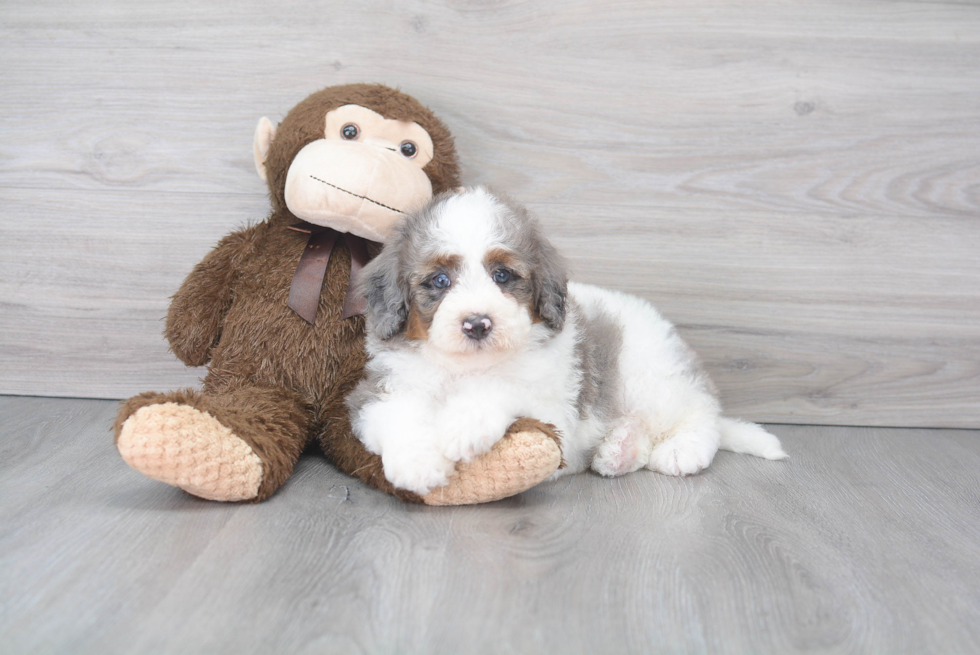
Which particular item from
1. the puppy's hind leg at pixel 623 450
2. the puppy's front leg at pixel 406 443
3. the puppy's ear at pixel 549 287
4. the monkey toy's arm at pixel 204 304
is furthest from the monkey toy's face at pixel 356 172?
the puppy's hind leg at pixel 623 450

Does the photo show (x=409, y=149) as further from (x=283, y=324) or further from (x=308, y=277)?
(x=283, y=324)

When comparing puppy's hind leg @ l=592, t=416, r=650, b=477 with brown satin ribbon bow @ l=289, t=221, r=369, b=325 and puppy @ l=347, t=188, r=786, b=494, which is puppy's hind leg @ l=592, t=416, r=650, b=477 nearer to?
puppy @ l=347, t=188, r=786, b=494

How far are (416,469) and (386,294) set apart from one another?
45 centimetres

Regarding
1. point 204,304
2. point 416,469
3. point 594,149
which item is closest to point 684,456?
point 416,469

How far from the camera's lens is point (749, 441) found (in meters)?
2.26

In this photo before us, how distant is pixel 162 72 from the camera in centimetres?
244

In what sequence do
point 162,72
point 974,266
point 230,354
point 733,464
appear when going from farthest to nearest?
point 974,266 < point 162,72 < point 733,464 < point 230,354

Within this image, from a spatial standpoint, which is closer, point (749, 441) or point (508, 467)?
point (508, 467)

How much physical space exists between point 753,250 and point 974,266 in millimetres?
817

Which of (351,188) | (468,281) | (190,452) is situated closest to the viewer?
(190,452)

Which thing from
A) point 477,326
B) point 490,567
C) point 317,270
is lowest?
point 490,567

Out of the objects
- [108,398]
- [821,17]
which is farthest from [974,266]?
[108,398]

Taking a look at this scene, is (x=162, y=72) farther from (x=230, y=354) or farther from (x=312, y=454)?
(x=312, y=454)

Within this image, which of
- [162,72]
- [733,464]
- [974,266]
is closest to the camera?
[733,464]
